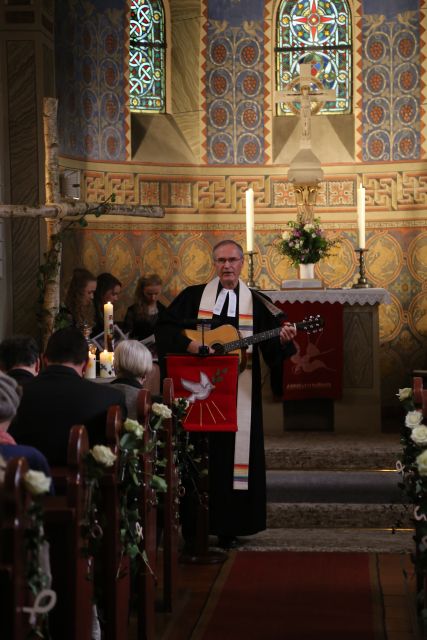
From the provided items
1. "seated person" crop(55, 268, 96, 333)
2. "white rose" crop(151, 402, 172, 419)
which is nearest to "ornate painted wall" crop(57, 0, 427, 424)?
"seated person" crop(55, 268, 96, 333)

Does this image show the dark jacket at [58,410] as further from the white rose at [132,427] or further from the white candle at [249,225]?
the white candle at [249,225]

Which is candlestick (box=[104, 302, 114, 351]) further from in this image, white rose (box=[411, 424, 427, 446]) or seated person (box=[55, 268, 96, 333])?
white rose (box=[411, 424, 427, 446])

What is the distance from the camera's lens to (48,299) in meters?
8.50

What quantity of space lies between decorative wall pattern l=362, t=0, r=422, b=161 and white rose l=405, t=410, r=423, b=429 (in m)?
7.09

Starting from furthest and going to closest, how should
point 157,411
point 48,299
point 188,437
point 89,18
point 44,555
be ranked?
point 89,18
point 48,299
point 188,437
point 157,411
point 44,555

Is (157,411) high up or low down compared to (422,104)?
down

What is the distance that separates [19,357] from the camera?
17.9ft

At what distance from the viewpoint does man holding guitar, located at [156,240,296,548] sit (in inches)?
290

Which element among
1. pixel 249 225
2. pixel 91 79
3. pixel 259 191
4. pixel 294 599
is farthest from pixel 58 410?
pixel 259 191

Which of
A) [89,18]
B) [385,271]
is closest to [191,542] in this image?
[385,271]

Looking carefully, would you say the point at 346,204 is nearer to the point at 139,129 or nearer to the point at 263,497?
the point at 139,129

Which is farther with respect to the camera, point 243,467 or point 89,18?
point 89,18

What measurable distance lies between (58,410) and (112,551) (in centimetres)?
60

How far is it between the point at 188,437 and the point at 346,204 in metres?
5.35
